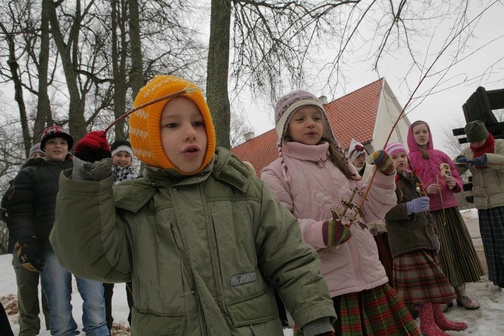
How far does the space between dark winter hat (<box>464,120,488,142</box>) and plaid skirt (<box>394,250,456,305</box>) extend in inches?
66.7

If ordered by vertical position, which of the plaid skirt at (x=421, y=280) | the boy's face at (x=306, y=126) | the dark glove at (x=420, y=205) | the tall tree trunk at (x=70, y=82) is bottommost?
the plaid skirt at (x=421, y=280)

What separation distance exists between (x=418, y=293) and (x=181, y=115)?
2498 millimetres

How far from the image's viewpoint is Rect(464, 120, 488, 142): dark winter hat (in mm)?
3975

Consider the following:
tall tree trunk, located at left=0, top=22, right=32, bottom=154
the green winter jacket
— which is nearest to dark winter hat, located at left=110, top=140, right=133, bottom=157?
the green winter jacket

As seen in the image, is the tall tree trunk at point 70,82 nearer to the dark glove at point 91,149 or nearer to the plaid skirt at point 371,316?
the dark glove at point 91,149

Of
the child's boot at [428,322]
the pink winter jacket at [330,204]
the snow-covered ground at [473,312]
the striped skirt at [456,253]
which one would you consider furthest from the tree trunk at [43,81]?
the child's boot at [428,322]

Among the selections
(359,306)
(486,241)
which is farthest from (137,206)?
(486,241)

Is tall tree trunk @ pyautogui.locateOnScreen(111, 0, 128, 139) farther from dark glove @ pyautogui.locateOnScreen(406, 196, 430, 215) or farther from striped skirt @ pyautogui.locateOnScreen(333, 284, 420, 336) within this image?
striped skirt @ pyautogui.locateOnScreen(333, 284, 420, 336)

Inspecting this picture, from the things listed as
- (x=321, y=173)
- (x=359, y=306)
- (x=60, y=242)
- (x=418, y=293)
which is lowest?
(x=418, y=293)

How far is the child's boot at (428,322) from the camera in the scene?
2.83 meters

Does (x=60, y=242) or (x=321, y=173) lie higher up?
(x=321, y=173)

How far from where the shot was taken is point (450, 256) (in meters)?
3.61

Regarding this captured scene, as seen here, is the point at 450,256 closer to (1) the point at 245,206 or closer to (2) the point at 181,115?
(1) the point at 245,206

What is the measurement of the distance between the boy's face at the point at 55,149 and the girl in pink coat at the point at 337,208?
250cm
